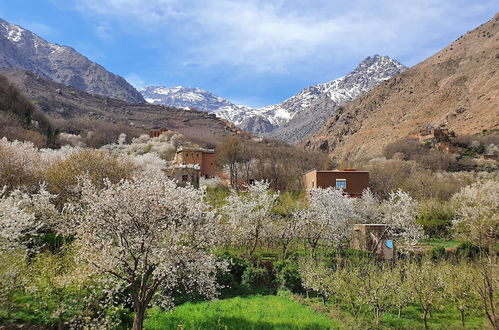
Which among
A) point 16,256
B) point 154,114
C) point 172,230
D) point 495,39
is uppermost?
point 495,39

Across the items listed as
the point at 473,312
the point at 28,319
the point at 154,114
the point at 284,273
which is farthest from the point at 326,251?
the point at 154,114

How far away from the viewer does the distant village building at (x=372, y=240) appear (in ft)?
106

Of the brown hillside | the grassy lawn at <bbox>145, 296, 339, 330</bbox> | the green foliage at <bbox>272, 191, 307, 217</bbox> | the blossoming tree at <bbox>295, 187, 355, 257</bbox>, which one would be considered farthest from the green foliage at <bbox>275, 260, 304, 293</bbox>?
the brown hillside

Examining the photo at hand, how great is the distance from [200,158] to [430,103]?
104937mm

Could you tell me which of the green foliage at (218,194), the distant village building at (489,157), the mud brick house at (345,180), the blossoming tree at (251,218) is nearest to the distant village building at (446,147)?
the distant village building at (489,157)

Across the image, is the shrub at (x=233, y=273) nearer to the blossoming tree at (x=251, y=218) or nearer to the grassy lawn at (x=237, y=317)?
the blossoming tree at (x=251, y=218)

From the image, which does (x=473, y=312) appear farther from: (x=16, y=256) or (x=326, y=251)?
(x=16, y=256)

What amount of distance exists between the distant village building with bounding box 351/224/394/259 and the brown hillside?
84726 mm

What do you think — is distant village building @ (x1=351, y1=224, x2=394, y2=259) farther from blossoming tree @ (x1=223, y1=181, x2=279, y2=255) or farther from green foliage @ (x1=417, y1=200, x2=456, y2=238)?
green foliage @ (x1=417, y1=200, x2=456, y2=238)

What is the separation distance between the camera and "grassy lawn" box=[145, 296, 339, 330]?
15.4 metres

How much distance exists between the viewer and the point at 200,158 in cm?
6900

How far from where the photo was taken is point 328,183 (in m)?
52.7

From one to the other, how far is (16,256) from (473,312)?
22625mm

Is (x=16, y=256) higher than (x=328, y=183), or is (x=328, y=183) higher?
(x=328, y=183)
